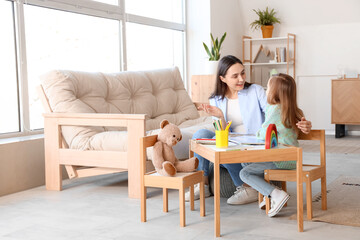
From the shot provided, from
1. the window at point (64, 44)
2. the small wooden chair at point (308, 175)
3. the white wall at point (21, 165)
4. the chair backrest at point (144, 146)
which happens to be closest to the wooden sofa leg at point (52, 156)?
the white wall at point (21, 165)

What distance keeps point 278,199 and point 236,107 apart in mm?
722

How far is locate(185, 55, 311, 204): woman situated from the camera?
2.95 meters

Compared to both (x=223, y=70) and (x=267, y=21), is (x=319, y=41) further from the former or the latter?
(x=223, y=70)

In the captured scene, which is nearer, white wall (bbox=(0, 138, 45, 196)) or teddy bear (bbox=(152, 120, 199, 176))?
teddy bear (bbox=(152, 120, 199, 176))

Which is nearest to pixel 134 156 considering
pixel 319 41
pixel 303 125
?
pixel 303 125

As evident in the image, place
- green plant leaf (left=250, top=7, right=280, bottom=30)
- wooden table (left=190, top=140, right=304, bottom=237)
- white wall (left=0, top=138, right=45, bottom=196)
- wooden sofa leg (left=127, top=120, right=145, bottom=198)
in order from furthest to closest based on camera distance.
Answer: green plant leaf (left=250, top=7, right=280, bottom=30) → white wall (left=0, top=138, right=45, bottom=196) → wooden sofa leg (left=127, top=120, right=145, bottom=198) → wooden table (left=190, top=140, right=304, bottom=237)

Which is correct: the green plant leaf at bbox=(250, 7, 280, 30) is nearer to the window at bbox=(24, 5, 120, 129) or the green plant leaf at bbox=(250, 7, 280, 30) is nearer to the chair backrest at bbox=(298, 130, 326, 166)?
the window at bbox=(24, 5, 120, 129)

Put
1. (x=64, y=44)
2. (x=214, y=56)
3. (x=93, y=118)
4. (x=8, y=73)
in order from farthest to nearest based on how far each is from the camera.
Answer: (x=214, y=56) → (x=64, y=44) → (x=8, y=73) → (x=93, y=118)

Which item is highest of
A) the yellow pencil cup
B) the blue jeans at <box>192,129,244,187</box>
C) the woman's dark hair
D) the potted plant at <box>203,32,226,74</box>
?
the potted plant at <box>203,32,226,74</box>

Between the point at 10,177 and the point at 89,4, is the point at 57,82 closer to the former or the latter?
the point at 10,177

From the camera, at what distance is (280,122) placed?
260cm

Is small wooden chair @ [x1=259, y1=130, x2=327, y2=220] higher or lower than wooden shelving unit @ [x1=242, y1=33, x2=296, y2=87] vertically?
lower

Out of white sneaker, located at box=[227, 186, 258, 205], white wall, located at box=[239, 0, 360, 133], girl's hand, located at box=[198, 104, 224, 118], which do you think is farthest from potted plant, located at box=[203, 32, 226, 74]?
white sneaker, located at box=[227, 186, 258, 205]

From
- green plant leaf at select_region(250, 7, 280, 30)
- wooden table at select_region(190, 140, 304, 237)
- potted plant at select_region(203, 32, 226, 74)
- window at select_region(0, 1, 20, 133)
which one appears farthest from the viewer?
green plant leaf at select_region(250, 7, 280, 30)
